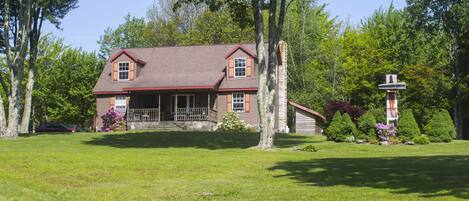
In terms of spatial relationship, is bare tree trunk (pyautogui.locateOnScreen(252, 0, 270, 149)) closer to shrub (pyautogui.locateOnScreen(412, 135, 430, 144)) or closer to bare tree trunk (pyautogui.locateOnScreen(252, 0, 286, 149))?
bare tree trunk (pyautogui.locateOnScreen(252, 0, 286, 149))

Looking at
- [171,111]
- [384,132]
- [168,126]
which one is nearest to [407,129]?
[384,132]

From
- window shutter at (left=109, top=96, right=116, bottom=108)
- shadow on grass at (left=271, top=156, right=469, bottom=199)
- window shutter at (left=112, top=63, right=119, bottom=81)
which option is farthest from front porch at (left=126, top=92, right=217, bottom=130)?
shadow on grass at (left=271, top=156, right=469, bottom=199)

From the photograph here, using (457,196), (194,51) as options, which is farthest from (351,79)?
(457,196)

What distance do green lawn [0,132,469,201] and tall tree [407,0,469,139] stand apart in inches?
928

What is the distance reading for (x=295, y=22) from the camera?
5247 centimetres

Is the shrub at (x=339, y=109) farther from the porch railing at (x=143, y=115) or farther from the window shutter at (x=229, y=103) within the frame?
the porch railing at (x=143, y=115)

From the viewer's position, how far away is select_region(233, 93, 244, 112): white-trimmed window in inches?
1521

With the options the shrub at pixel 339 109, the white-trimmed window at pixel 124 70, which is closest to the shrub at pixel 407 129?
the shrub at pixel 339 109

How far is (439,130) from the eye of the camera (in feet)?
85.1

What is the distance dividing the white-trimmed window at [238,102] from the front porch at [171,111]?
140 centimetres

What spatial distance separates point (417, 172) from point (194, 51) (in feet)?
99.2

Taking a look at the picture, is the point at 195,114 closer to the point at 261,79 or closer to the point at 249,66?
the point at 249,66

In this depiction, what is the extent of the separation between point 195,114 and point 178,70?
3.64 m

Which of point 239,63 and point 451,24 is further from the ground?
point 451,24
